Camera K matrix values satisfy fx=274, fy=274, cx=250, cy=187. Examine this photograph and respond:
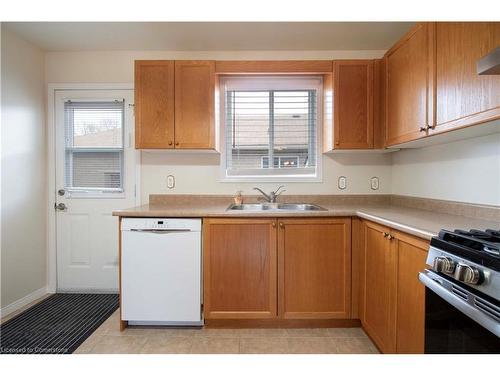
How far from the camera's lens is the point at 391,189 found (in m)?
2.69

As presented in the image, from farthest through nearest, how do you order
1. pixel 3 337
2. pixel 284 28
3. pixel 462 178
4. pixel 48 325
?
1. pixel 284 28
2. pixel 48 325
3. pixel 3 337
4. pixel 462 178

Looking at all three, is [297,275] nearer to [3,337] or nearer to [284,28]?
[284,28]

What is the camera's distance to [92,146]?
2.78 metres

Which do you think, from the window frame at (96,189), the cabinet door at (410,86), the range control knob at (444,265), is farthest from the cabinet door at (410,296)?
the window frame at (96,189)

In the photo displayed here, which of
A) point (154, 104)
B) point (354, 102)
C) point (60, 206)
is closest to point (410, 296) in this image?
point (354, 102)

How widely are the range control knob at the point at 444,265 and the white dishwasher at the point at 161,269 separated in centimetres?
146

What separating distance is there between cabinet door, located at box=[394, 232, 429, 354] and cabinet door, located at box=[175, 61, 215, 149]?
160 centimetres

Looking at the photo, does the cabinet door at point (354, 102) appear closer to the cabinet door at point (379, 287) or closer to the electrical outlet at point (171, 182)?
the cabinet door at point (379, 287)

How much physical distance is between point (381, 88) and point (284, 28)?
960mm

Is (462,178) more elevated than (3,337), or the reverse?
(462,178)

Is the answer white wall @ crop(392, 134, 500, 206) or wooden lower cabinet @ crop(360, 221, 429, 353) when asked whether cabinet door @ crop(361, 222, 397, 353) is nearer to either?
wooden lower cabinet @ crop(360, 221, 429, 353)

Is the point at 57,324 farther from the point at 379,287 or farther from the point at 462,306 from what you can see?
the point at 462,306

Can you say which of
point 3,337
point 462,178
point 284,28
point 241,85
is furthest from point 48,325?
point 462,178

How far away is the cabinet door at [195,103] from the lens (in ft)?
7.57
